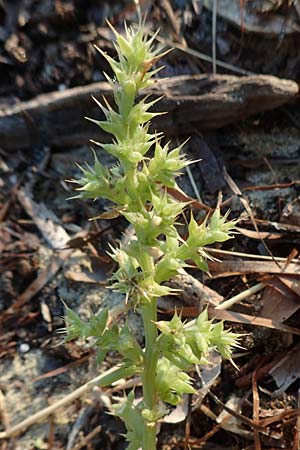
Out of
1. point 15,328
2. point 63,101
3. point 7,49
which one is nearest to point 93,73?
point 63,101

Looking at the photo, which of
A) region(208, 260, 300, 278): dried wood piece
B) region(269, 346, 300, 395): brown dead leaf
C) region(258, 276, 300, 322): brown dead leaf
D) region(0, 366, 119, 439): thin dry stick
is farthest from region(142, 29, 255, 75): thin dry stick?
region(0, 366, 119, 439): thin dry stick

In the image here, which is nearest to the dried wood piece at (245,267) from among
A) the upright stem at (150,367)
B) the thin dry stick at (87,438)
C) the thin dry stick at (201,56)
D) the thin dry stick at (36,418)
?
the thin dry stick at (36,418)

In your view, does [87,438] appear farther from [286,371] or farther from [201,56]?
[201,56]

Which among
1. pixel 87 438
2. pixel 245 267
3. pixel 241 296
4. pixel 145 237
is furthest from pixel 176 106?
pixel 87 438

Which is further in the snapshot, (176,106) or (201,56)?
(201,56)

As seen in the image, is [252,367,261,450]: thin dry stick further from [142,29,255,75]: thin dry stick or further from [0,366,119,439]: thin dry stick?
[142,29,255,75]: thin dry stick

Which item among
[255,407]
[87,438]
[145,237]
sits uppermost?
[145,237]

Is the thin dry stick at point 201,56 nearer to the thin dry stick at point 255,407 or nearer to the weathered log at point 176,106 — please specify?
the weathered log at point 176,106
